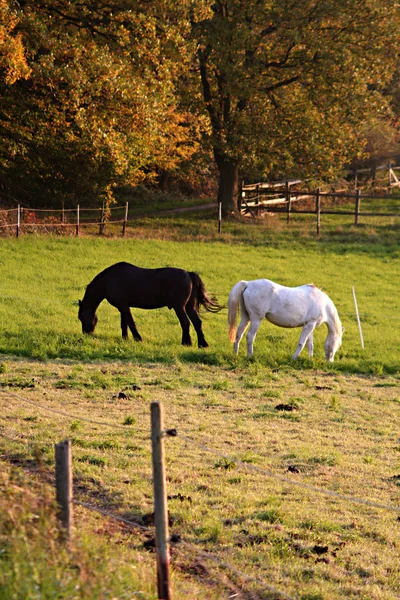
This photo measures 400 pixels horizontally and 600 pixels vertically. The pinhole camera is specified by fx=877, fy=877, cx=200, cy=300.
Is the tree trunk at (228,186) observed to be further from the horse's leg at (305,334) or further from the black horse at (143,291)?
the horse's leg at (305,334)

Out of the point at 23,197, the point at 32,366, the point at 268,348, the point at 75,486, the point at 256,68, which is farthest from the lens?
the point at 23,197

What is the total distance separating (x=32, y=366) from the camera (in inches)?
592

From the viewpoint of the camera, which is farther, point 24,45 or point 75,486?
point 24,45

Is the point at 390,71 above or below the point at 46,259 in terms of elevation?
above

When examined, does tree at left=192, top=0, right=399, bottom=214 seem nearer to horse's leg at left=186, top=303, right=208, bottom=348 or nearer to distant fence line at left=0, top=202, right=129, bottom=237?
distant fence line at left=0, top=202, right=129, bottom=237

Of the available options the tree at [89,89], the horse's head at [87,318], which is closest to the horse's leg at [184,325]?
the horse's head at [87,318]

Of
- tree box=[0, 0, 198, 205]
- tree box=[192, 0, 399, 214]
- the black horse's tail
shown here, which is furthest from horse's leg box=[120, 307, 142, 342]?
tree box=[192, 0, 399, 214]

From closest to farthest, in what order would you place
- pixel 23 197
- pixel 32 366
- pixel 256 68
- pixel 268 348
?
pixel 32 366 → pixel 268 348 → pixel 256 68 → pixel 23 197

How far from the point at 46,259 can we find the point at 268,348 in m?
11.0

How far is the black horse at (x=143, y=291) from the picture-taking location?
58.8 feet

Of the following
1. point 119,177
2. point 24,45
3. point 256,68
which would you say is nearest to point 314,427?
point 24,45

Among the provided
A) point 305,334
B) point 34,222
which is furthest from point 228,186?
point 305,334

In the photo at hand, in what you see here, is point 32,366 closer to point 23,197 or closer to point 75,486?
point 75,486

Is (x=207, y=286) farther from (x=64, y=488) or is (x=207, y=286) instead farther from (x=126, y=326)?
(x=64, y=488)
